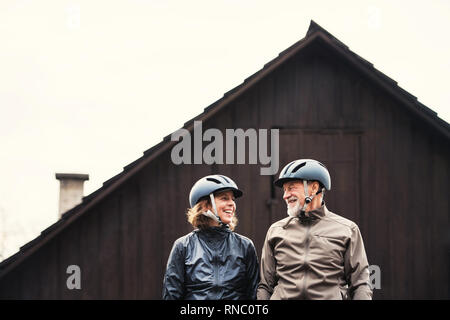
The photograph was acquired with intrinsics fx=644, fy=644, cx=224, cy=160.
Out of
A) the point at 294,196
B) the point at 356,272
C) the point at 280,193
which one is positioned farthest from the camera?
the point at 280,193

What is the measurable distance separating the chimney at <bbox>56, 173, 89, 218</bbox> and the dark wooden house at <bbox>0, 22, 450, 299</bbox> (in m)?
1.77

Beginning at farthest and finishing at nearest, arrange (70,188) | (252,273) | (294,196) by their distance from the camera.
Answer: (70,188) < (252,273) < (294,196)

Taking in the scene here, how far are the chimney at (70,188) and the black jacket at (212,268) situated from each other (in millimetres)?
7566

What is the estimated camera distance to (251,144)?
1106 cm

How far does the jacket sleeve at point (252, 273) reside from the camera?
5352 mm

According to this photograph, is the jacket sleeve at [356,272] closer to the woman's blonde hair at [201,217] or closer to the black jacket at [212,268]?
the black jacket at [212,268]

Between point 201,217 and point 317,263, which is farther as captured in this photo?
point 201,217

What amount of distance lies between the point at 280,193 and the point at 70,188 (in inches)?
170

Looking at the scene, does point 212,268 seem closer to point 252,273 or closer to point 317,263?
point 252,273

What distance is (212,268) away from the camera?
5262 millimetres

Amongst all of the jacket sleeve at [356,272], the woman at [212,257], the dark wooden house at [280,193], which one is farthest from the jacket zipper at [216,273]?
the dark wooden house at [280,193]

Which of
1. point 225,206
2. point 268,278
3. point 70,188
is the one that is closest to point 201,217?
point 225,206

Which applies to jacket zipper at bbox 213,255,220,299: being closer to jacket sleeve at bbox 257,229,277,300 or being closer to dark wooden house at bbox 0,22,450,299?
jacket sleeve at bbox 257,229,277,300

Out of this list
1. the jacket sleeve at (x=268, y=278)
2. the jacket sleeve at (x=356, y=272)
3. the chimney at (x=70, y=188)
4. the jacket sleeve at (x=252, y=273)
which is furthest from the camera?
the chimney at (x=70, y=188)
